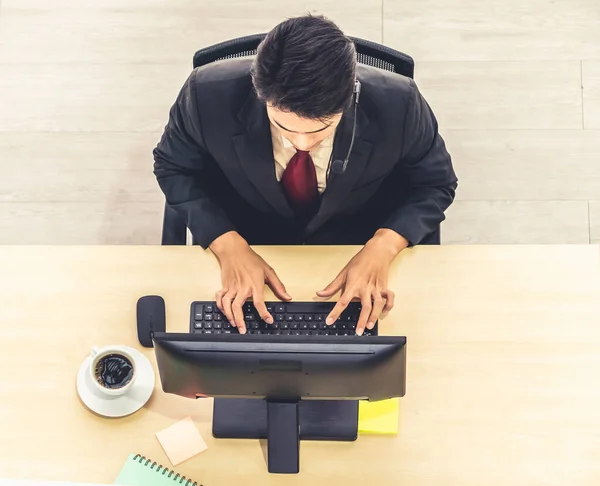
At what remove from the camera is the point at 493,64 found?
95.5 inches

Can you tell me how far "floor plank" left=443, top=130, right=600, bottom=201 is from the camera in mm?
2338

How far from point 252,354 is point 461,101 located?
1.48m

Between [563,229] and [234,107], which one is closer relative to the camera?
[234,107]

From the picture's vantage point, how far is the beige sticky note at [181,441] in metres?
1.41

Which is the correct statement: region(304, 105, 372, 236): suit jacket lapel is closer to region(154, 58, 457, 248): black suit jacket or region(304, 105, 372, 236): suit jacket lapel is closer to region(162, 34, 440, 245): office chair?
region(154, 58, 457, 248): black suit jacket

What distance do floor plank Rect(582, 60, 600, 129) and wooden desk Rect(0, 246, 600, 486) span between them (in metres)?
1.01

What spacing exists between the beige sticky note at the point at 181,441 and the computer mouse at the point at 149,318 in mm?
173

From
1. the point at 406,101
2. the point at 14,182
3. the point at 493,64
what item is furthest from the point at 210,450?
the point at 493,64

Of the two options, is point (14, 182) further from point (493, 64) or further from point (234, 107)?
point (493, 64)

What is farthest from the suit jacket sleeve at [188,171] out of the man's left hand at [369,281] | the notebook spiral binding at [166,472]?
the notebook spiral binding at [166,472]

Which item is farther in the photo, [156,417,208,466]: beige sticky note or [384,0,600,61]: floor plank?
[384,0,600,61]: floor plank

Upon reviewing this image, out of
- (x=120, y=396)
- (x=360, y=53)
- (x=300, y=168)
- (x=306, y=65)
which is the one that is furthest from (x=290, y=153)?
(x=120, y=396)

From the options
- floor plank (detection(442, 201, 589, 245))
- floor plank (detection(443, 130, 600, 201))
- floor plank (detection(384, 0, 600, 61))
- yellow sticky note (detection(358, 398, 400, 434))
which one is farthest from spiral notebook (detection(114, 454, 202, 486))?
floor plank (detection(384, 0, 600, 61))

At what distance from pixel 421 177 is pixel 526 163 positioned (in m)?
0.87
